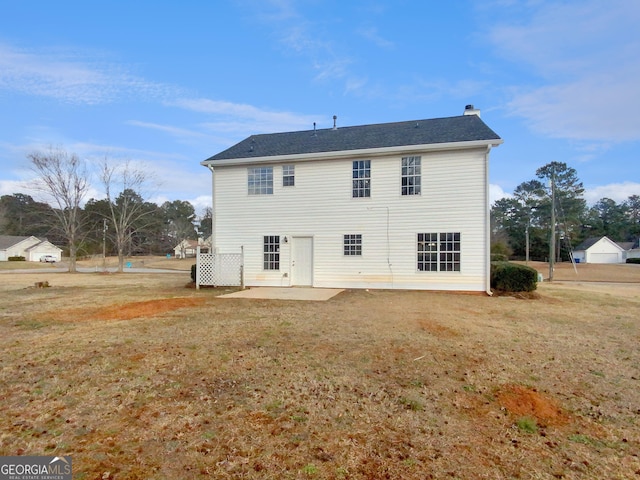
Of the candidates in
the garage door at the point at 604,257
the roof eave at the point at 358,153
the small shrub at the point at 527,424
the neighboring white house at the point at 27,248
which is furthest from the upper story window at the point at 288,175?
the neighboring white house at the point at 27,248

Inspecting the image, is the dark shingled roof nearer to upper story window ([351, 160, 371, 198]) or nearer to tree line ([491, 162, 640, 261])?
upper story window ([351, 160, 371, 198])

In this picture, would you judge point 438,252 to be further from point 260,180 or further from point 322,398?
point 322,398

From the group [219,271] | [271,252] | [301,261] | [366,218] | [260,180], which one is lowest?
[219,271]

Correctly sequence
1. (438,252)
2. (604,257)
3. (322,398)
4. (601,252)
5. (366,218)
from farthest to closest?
1. (601,252)
2. (604,257)
3. (366,218)
4. (438,252)
5. (322,398)

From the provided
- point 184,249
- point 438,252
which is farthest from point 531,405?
point 184,249

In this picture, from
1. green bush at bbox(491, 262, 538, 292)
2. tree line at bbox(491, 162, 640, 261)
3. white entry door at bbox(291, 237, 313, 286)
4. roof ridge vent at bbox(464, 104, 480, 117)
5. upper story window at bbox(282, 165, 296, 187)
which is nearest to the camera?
green bush at bbox(491, 262, 538, 292)

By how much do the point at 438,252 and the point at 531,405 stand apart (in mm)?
9539

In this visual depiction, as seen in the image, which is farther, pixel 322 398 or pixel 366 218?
pixel 366 218

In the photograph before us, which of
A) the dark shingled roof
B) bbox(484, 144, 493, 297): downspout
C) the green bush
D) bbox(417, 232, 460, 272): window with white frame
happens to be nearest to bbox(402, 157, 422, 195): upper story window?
the dark shingled roof

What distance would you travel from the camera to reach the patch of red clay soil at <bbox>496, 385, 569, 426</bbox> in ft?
10.2

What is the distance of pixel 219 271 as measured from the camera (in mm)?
13641

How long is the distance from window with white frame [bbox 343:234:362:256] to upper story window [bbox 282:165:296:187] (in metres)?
3.18

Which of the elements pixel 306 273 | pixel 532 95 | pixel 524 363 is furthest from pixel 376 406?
pixel 532 95

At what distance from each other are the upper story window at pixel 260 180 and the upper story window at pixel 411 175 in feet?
17.7
